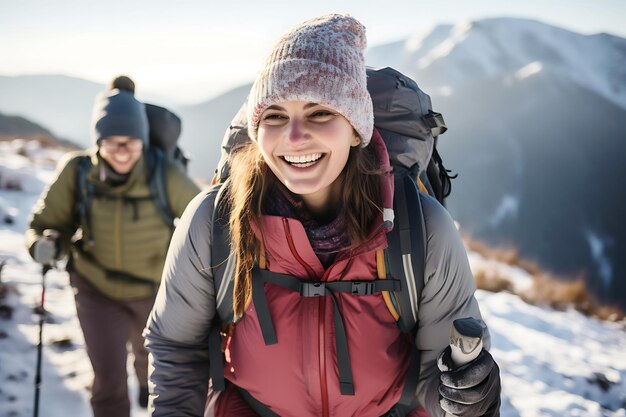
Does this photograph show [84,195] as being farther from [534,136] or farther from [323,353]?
[534,136]

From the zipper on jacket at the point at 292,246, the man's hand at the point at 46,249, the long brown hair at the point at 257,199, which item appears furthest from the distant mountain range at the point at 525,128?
the zipper on jacket at the point at 292,246

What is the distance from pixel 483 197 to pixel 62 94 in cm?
4868

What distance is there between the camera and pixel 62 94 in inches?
1596

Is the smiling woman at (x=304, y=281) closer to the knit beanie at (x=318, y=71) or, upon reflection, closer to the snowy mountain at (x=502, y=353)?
the knit beanie at (x=318, y=71)

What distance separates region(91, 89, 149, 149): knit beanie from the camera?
2.84 m

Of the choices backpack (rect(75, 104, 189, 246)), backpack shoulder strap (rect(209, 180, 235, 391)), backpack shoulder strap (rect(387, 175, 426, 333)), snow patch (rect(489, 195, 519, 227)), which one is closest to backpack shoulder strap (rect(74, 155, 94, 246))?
backpack (rect(75, 104, 189, 246))

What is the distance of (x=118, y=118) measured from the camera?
2846 mm

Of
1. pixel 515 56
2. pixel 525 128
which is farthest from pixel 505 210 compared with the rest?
pixel 515 56

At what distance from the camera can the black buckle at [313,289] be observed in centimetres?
139

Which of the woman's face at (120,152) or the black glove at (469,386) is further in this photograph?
the woman's face at (120,152)

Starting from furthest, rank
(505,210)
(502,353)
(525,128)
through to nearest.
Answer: (525,128) < (505,210) < (502,353)

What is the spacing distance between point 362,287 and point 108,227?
2165mm

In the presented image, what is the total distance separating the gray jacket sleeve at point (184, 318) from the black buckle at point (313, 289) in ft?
1.20

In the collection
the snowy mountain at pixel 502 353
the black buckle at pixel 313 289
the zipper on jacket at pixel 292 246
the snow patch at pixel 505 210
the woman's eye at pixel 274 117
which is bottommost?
the snow patch at pixel 505 210
